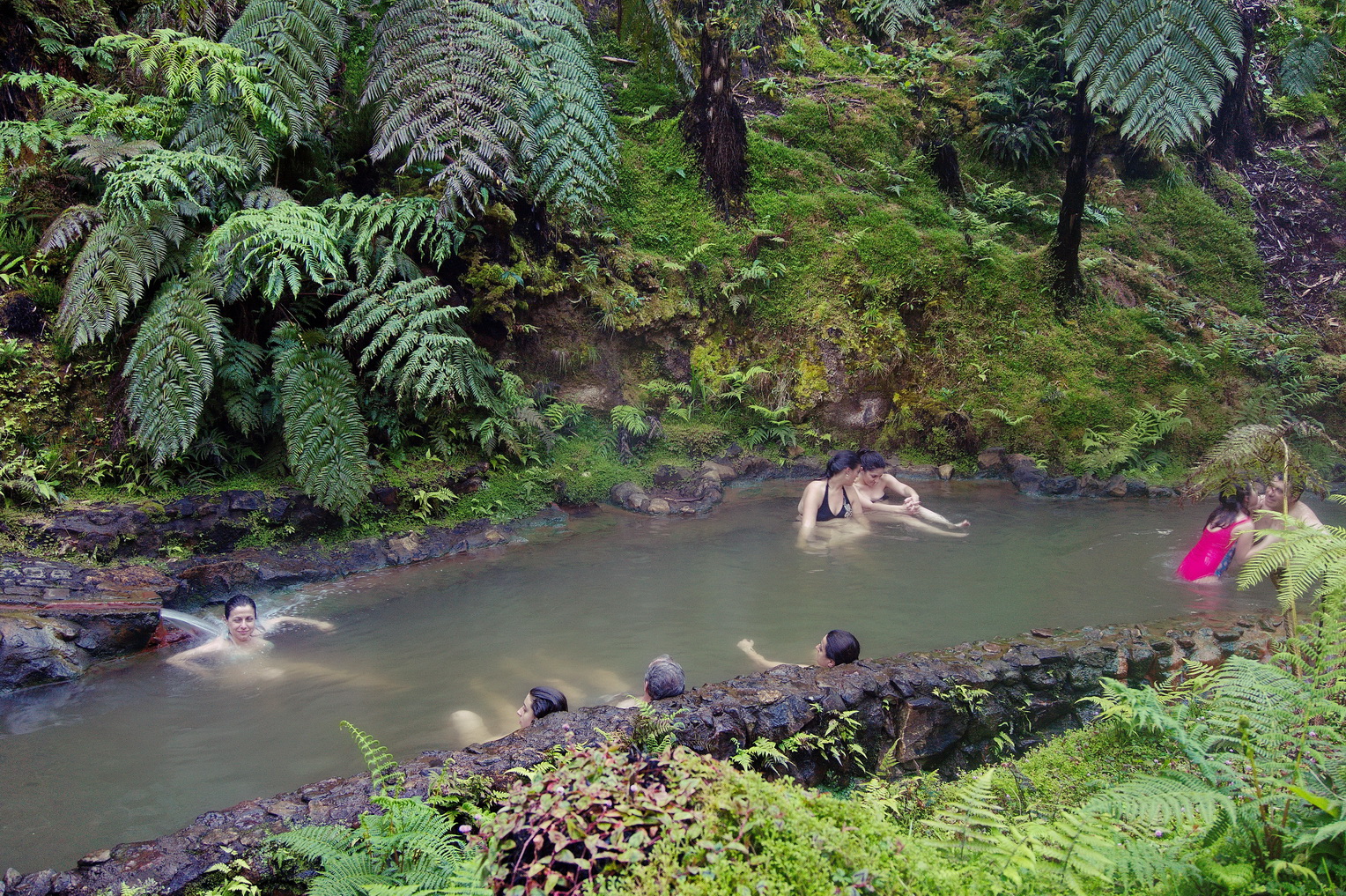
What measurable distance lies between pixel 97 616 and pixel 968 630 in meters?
6.25

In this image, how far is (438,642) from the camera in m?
5.31

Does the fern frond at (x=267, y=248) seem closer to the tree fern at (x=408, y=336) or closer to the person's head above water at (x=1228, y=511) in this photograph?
the tree fern at (x=408, y=336)

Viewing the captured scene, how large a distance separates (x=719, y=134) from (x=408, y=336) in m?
5.48

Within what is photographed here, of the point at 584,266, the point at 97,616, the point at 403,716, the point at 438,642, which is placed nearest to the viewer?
the point at 403,716

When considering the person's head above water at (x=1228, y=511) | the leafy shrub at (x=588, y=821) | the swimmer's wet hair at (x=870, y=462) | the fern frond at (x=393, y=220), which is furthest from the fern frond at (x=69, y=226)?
the person's head above water at (x=1228, y=511)

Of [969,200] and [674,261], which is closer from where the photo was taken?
[674,261]

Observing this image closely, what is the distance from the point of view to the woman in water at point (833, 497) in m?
7.18

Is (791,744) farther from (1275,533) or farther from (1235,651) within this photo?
(1235,651)

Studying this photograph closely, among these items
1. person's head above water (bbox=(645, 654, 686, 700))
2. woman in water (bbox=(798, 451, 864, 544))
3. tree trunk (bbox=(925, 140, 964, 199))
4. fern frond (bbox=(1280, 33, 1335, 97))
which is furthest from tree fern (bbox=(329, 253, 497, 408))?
fern frond (bbox=(1280, 33, 1335, 97))

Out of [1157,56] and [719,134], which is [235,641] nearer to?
[719,134]

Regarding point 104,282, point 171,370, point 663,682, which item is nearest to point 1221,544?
point 663,682

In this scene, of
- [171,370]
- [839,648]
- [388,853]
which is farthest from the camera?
[171,370]

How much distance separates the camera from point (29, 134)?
19.5 feet

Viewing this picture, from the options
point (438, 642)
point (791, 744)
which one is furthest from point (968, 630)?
point (438, 642)
